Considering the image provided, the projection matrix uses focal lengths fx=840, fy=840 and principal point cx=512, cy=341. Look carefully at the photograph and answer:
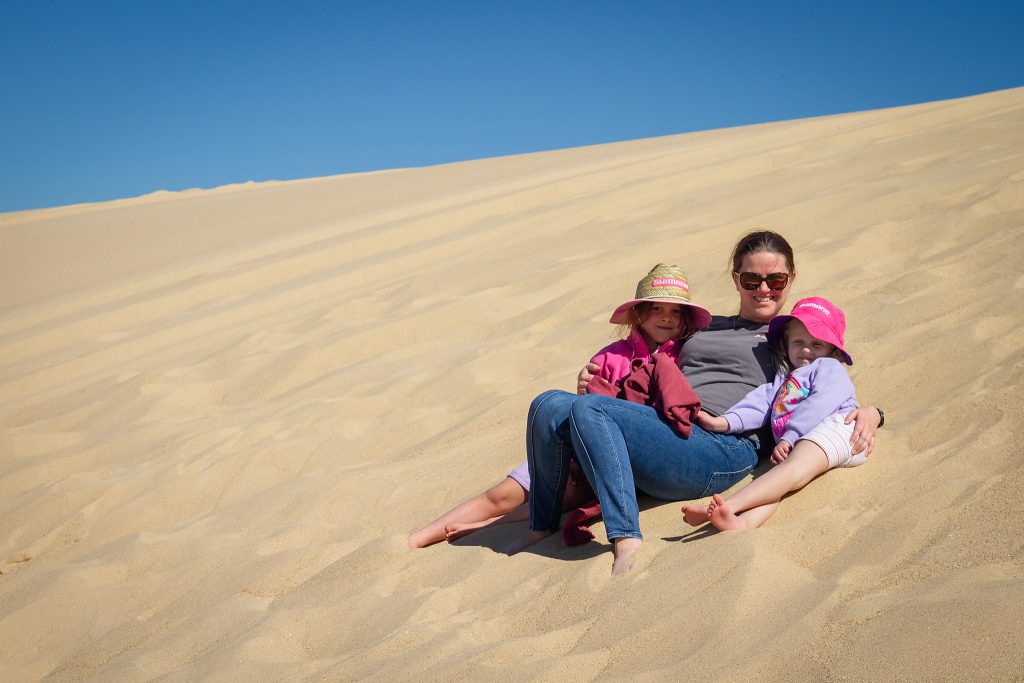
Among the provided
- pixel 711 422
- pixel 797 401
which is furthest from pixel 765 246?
pixel 711 422

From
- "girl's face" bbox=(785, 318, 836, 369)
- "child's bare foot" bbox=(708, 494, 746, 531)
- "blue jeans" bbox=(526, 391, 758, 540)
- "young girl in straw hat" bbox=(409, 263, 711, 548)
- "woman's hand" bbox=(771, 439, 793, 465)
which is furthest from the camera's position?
"young girl in straw hat" bbox=(409, 263, 711, 548)

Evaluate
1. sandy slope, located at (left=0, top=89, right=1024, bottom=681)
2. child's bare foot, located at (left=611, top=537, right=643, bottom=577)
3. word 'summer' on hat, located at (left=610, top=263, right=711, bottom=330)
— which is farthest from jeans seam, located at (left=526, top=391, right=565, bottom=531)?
word 'summer' on hat, located at (left=610, top=263, right=711, bottom=330)

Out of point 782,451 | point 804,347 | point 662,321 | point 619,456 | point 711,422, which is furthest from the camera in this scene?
point 662,321

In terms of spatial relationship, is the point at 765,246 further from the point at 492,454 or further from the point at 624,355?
the point at 492,454

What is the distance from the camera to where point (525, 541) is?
2732mm

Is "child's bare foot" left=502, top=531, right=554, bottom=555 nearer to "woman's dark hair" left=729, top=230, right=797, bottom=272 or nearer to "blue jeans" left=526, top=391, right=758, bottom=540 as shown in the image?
"blue jeans" left=526, top=391, right=758, bottom=540

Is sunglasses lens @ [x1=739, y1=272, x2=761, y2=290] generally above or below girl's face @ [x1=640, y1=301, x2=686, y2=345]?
above

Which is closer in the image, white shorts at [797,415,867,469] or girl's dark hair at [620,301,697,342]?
white shorts at [797,415,867,469]

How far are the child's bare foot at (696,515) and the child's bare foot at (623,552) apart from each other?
6.3 inches

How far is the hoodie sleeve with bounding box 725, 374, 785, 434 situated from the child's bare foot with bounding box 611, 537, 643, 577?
580 millimetres

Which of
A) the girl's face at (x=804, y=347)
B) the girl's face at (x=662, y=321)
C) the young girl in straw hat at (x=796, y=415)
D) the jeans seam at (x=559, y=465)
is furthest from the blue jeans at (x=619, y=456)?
the girl's face at (x=662, y=321)

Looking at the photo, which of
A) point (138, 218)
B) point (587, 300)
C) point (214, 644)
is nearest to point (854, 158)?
point (587, 300)

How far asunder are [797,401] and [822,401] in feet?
0.38

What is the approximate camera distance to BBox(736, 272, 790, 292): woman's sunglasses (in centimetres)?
301
